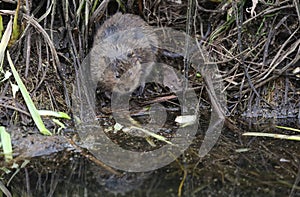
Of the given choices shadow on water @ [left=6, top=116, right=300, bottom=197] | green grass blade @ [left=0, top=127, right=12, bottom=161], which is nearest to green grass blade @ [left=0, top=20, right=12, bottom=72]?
green grass blade @ [left=0, top=127, right=12, bottom=161]

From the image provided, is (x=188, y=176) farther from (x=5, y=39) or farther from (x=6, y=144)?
(x=5, y=39)

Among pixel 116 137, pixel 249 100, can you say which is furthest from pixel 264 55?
pixel 116 137

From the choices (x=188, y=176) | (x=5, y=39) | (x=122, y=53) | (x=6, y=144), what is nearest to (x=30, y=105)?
(x=6, y=144)

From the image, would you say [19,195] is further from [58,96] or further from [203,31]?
[203,31]

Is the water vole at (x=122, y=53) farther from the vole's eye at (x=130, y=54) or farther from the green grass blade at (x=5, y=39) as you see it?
the green grass blade at (x=5, y=39)

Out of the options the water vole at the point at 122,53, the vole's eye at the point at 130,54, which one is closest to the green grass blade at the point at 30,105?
the water vole at the point at 122,53

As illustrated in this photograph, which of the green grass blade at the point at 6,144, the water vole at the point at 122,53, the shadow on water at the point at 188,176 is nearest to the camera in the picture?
the shadow on water at the point at 188,176
